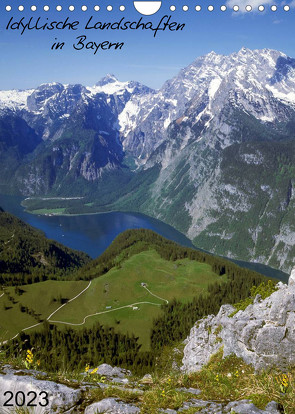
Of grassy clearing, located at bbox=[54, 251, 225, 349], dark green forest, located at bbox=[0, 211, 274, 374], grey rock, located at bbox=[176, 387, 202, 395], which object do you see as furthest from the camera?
grassy clearing, located at bbox=[54, 251, 225, 349]

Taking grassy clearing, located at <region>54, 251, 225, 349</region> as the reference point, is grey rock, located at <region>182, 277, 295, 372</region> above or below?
above

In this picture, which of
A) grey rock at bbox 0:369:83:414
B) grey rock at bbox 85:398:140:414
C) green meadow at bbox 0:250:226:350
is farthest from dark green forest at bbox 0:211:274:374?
grey rock at bbox 85:398:140:414

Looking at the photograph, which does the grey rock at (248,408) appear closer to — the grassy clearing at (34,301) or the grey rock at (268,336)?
the grey rock at (268,336)

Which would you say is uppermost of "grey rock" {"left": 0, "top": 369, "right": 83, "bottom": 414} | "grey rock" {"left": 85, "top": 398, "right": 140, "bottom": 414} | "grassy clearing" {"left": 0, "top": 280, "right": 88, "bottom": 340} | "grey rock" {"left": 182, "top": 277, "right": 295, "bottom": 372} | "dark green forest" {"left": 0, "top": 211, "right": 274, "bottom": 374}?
"grey rock" {"left": 182, "top": 277, "right": 295, "bottom": 372}

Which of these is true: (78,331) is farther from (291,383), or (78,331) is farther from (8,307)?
(291,383)

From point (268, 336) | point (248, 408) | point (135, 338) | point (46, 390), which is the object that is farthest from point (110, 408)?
point (135, 338)

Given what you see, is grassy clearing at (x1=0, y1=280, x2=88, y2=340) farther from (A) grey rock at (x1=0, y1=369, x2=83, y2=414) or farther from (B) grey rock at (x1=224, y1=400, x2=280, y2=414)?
(B) grey rock at (x1=224, y1=400, x2=280, y2=414)

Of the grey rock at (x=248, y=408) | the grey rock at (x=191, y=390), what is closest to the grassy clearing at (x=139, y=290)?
the grey rock at (x=191, y=390)
